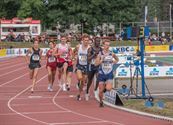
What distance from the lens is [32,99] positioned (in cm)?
1778

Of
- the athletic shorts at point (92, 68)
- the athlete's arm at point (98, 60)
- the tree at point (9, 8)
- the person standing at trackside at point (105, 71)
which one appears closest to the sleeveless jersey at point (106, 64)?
the person standing at trackside at point (105, 71)

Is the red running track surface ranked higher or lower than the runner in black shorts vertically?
lower

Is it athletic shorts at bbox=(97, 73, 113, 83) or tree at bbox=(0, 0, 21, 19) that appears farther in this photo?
tree at bbox=(0, 0, 21, 19)

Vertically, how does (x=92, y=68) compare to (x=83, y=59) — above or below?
below

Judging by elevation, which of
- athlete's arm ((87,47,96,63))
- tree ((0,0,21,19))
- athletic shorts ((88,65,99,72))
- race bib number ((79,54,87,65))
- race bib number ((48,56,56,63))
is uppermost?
tree ((0,0,21,19))

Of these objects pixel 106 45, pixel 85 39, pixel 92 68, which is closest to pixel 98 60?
pixel 106 45

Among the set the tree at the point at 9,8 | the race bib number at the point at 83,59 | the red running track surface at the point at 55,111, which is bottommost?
the red running track surface at the point at 55,111

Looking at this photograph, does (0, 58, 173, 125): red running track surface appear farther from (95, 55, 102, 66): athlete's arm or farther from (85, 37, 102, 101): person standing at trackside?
(95, 55, 102, 66): athlete's arm

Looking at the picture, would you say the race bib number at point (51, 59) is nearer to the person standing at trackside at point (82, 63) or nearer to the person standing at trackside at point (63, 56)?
the person standing at trackside at point (63, 56)

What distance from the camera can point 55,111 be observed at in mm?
14781

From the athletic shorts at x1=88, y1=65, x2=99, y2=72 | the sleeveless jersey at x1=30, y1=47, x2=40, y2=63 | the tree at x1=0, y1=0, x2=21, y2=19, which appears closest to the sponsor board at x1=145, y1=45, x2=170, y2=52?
the tree at x1=0, y1=0, x2=21, y2=19

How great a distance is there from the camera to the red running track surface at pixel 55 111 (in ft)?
41.9

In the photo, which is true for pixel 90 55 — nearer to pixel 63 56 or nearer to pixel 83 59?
pixel 83 59

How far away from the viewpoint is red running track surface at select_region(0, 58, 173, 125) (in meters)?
12.8
